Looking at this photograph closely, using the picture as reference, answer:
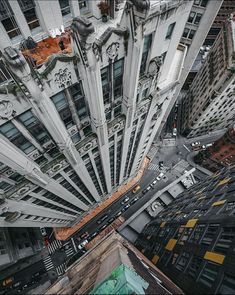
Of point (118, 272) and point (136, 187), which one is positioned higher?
point (136, 187)

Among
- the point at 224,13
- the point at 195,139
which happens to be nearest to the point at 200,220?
the point at 195,139

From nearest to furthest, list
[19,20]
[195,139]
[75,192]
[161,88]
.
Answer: [19,20] → [161,88] → [75,192] → [195,139]

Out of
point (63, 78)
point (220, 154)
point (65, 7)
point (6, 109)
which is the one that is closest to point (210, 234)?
point (63, 78)

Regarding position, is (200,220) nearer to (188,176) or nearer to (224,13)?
(188,176)

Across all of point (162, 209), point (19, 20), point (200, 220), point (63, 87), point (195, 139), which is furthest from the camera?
point (195, 139)

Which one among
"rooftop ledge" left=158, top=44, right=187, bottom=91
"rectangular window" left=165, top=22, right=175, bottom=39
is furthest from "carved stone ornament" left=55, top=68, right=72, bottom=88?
"rooftop ledge" left=158, top=44, right=187, bottom=91

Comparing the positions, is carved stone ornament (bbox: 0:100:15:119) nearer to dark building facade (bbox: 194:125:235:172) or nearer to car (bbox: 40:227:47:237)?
car (bbox: 40:227:47:237)
